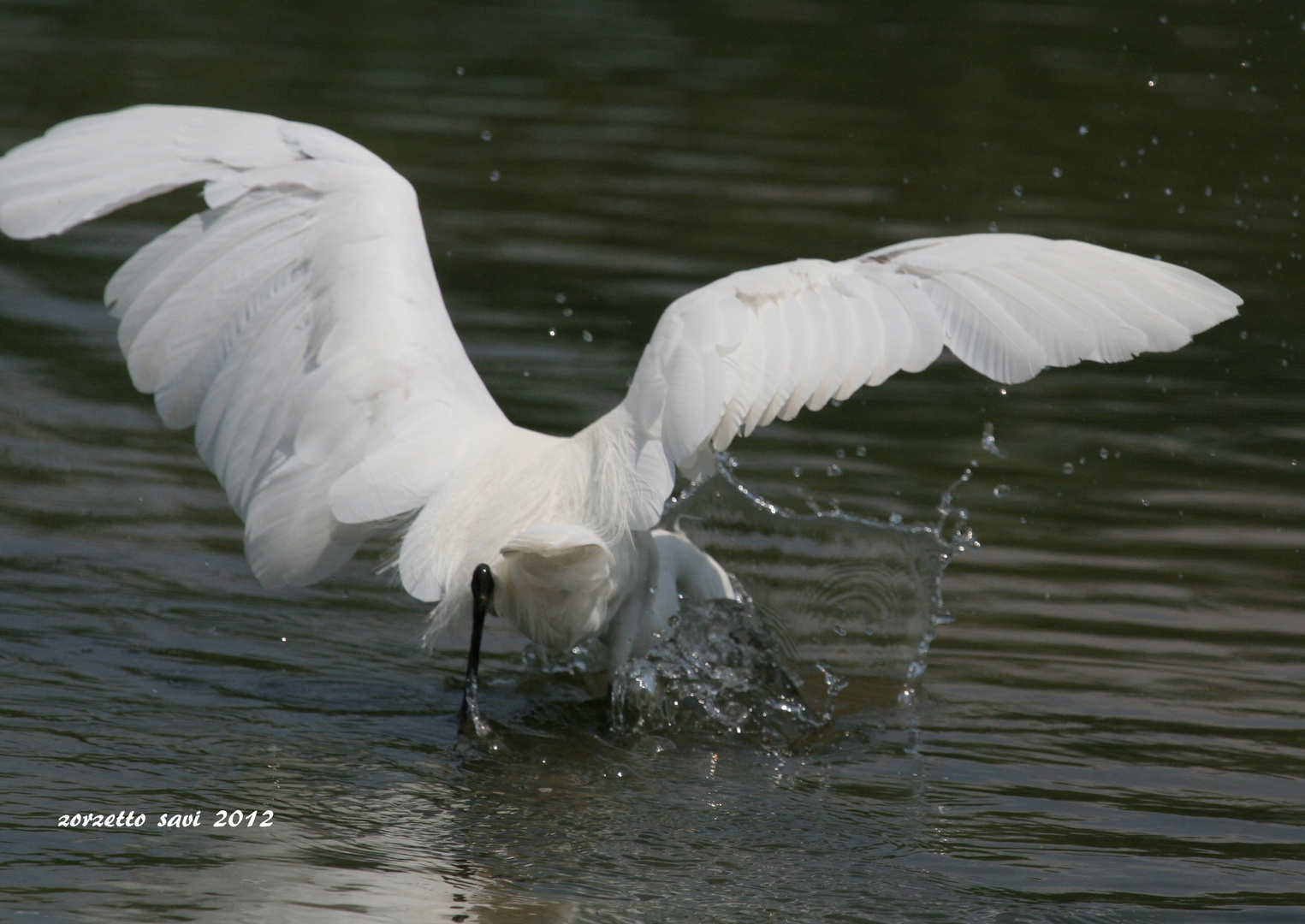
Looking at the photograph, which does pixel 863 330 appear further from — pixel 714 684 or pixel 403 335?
pixel 403 335

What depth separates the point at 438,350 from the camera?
5129 mm

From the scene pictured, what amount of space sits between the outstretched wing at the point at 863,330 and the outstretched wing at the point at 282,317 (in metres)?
0.73

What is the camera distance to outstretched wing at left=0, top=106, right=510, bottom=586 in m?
4.95

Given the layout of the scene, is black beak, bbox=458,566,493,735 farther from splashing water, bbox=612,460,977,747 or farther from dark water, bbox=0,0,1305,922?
splashing water, bbox=612,460,977,747

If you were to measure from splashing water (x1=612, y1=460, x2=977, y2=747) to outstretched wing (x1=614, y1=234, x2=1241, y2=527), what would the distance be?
778 mm

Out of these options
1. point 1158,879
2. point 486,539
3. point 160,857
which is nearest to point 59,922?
point 160,857

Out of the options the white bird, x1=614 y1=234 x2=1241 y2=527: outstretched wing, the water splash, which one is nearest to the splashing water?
the water splash

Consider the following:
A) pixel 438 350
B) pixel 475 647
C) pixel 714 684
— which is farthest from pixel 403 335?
pixel 714 684

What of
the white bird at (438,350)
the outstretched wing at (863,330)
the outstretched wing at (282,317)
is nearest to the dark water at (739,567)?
the white bird at (438,350)

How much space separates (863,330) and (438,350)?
1.32 meters

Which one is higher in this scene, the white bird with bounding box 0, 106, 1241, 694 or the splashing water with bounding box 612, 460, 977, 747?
the white bird with bounding box 0, 106, 1241, 694

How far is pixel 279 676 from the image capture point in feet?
17.5

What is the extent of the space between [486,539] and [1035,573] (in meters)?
2.43

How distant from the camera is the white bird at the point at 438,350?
14.4ft
